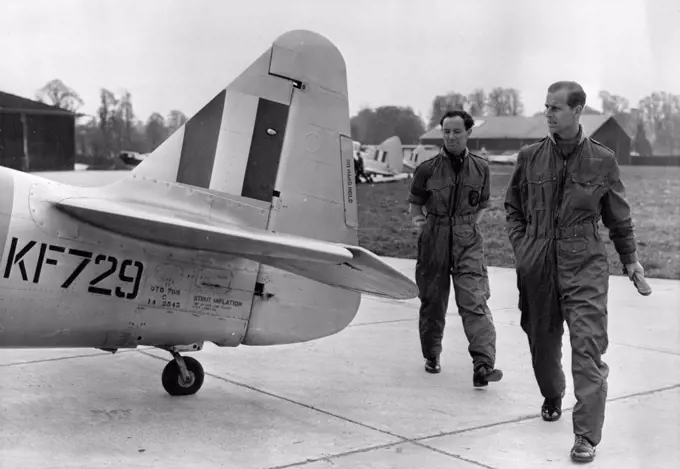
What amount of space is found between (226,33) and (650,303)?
15.7 ft

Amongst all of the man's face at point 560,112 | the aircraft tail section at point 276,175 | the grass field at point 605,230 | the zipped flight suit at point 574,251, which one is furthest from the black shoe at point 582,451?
the grass field at point 605,230

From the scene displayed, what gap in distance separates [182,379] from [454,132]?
7.13 feet

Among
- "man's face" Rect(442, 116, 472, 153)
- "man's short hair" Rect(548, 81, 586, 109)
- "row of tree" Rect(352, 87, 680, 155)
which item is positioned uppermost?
"row of tree" Rect(352, 87, 680, 155)

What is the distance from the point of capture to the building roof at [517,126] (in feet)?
27.5

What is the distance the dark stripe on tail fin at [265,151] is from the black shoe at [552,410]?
1.76m

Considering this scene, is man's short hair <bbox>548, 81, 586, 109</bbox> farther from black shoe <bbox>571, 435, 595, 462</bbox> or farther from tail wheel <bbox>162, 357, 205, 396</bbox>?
tail wheel <bbox>162, 357, 205, 396</bbox>

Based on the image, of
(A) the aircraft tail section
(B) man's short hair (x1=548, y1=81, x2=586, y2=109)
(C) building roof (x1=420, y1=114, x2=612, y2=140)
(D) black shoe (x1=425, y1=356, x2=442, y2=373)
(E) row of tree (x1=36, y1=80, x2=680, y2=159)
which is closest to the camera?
(B) man's short hair (x1=548, y1=81, x2=586, y2=109)

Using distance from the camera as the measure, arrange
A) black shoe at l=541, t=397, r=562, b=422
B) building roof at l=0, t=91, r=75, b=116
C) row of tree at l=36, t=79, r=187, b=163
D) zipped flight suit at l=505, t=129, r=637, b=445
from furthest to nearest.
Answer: row of tree at l=36, t=79, r=187, b=163 < building roof at l=0, t=91, r=75, b=116 < black shoe at l=541, t=397, r=562, b=422 < zipped flight suit at l=505, t=129, r=637, b=445

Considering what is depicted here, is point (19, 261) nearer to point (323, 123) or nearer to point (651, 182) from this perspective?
point (323, 123)

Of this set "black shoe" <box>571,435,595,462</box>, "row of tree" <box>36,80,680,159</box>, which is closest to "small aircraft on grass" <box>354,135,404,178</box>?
"row of tree" <box>36,80,680,159</box>

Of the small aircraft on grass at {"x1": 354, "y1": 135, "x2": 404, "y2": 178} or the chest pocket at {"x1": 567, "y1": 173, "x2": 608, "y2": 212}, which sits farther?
the small aircraft on grass at {"x1": 354, "y1": 135, "x2": 404, "y2": 178}

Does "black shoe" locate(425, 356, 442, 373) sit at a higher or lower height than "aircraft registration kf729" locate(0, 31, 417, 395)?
lower

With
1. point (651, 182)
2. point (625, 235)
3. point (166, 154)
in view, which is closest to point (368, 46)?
point (651, 182)

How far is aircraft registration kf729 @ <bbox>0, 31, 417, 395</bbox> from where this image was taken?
3.79 m
